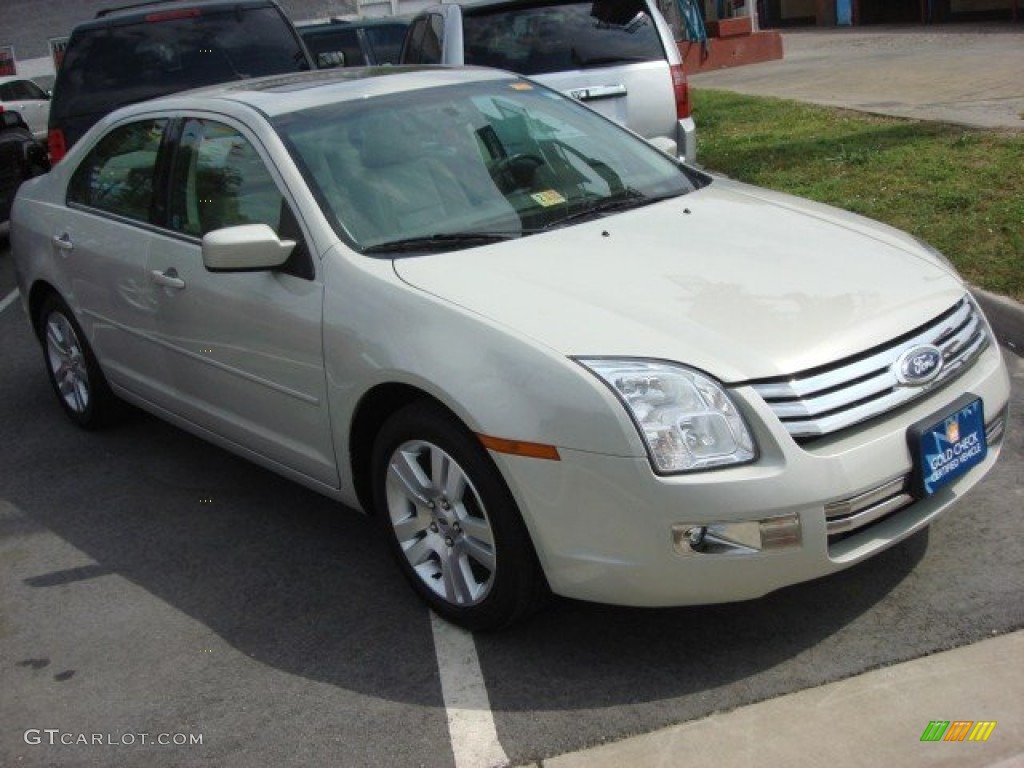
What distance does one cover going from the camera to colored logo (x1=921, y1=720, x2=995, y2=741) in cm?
332

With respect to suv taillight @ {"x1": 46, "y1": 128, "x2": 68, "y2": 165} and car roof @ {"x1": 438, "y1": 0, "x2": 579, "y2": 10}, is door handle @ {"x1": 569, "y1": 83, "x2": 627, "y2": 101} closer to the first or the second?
car roof @ {"x1": 438, "y1": 0, "x2": 579, "y2": 10}

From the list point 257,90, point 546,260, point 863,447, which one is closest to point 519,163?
point 546,260

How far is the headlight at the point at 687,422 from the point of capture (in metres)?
3.47

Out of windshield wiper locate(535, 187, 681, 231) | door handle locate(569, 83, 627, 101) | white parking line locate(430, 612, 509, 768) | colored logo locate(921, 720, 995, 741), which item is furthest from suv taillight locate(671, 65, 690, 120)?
colored logo locate(921, 720, 995, 741)

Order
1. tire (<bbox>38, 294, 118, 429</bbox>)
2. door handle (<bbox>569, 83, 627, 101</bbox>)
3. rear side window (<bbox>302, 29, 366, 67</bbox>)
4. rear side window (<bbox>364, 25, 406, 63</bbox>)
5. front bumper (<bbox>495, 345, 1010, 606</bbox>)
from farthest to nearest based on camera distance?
rear side window (<bbox>364, 25, 406, 63</bbox>)
rear side window (<bbox>302, 29, 366, 67</bbox>)
door handle (<bbox>569, 83, 627, 101</bbox>)
tire (<bbox>38, 294, 118, 429</bbox>)
front bumper (<bbox>495, 345, 1010, 606</bbox>)

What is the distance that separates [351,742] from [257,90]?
2768 millimetres

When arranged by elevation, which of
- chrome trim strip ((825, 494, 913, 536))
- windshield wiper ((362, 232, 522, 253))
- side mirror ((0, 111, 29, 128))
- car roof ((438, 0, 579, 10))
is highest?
car roof ((438, 0, 579, 10))

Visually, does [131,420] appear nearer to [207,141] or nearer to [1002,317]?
[207,141]

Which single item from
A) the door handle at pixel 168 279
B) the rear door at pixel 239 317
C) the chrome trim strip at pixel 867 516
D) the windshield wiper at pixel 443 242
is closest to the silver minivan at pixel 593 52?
the rear door at pixel 239 317

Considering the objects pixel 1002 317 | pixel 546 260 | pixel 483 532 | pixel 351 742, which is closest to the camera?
pixel 351 742

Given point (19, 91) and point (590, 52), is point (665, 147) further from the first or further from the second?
point (19, 91)

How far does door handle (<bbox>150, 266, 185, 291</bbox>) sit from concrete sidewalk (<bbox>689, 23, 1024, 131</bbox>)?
7.14 metres

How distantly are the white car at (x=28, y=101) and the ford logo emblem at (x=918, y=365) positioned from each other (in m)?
20.1

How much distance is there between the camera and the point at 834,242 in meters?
4.37
